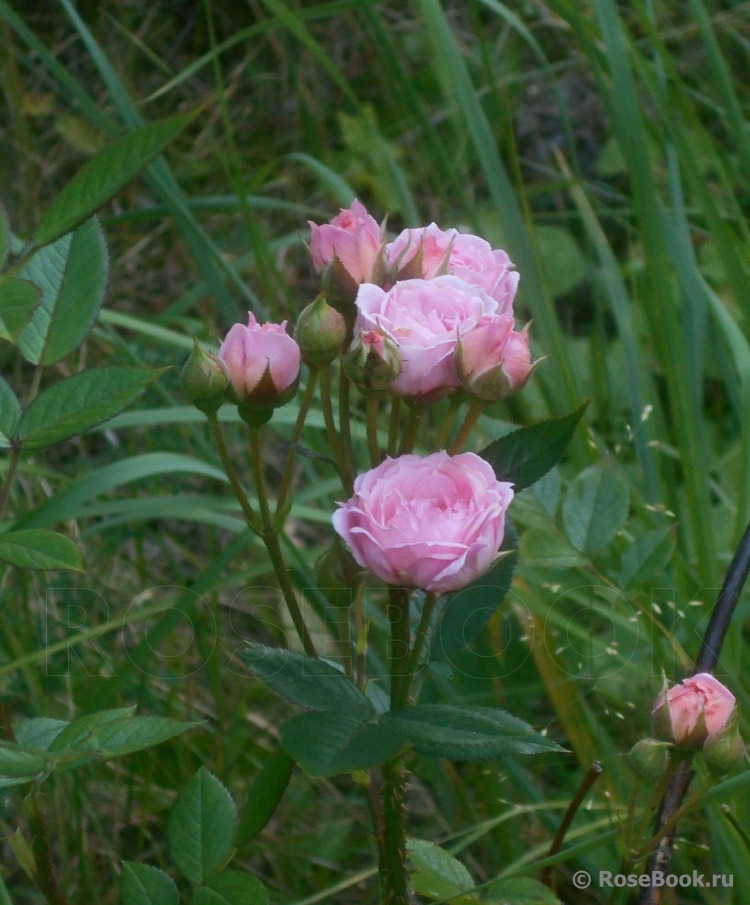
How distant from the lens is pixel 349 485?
1.84 ft

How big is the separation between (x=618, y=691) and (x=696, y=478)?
30 centimetres

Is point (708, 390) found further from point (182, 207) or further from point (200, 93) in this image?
point (200, 93)

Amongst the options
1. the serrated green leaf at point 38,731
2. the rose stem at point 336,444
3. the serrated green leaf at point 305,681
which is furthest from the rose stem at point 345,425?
the serrated green leaf at point 38,731

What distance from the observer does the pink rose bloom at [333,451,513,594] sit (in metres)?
0.46

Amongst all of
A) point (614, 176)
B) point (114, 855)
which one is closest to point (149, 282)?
point (614, 176)

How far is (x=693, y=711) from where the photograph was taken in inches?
20.6

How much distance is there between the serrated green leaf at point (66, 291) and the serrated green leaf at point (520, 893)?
0.37m

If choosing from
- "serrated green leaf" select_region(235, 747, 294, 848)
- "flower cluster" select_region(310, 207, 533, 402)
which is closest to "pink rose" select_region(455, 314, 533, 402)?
"flower cluster" select_region(310, 207, 533, 402)

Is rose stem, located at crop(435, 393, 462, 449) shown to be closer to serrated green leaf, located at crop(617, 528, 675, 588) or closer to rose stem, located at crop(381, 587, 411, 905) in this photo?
rose stem, located at crop(381, 587, 411, 905)

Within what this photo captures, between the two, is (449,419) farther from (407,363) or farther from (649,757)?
(649,757)

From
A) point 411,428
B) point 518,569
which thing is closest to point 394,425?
point 411,428

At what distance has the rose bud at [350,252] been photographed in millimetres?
551

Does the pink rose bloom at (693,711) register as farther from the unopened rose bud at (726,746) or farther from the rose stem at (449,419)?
the rose stem at (449,419)

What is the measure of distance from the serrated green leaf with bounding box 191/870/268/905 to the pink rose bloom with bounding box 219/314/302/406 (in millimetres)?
240
